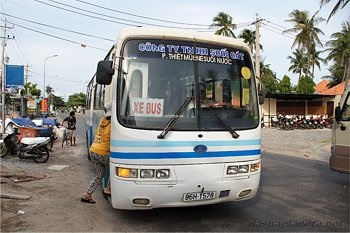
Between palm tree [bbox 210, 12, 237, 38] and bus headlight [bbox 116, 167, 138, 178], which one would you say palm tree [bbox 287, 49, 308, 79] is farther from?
bus headlight [bbox 116, 167, 138, 178]

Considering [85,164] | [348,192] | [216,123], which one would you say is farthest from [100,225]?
[85,164]

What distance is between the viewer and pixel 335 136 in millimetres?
8336

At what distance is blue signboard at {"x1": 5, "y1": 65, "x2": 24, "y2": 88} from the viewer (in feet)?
52.2

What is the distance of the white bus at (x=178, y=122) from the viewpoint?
507cm

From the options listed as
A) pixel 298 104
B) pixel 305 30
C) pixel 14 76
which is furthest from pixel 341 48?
pixel 14 76

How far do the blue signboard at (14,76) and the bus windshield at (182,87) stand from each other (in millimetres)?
12145

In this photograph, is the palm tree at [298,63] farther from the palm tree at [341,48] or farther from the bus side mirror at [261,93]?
the bus side mirror at [261,93]

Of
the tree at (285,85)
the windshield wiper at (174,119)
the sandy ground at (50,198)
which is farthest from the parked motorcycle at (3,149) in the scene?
the tree at (285,85)

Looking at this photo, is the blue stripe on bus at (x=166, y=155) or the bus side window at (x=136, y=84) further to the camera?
the bus side window at (x=136, y=84)

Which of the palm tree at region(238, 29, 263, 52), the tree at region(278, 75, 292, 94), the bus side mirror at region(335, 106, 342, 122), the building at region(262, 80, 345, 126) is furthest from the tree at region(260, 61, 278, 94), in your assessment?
the bus side mirror at region(335, 106, 342, 122)

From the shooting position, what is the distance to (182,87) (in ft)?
17.8

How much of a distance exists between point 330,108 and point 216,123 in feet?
100

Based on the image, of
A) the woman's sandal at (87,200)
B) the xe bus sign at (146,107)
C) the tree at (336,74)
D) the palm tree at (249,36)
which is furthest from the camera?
the tree at (336,74)

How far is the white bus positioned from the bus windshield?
0.05 feet
